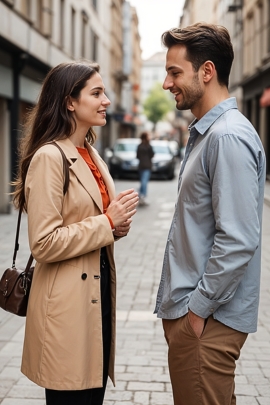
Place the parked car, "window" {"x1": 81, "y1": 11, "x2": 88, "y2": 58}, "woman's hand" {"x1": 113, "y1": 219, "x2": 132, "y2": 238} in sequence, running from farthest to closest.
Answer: "window" {"x1": 81, "y1": 11, "x2": 88, "y2": 58}, the parked car, "woman's hand" {"x1": 113, "y1": 219, "x2": 132, "y2": 238}

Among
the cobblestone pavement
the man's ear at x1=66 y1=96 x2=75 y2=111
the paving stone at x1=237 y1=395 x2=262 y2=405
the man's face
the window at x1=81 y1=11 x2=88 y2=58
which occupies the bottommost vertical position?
the cobblestone pavement

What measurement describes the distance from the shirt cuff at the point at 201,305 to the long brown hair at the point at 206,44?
818 millimetres

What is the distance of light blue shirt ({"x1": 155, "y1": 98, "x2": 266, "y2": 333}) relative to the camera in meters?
2.23

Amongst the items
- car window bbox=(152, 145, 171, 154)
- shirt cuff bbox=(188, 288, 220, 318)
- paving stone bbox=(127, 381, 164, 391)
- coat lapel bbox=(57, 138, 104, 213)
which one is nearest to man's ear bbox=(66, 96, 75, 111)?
coat lapel bbox=(57, 138, 104, 213)

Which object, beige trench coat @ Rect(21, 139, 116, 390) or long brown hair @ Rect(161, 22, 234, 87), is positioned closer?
long brown hair @ Rect(161, 22, 234, 87)

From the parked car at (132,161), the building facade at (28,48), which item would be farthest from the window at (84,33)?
the parked car at (132,161)

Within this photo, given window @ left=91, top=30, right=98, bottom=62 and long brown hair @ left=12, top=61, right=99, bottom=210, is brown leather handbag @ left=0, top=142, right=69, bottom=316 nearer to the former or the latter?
long brown hair @ left=12, top=61, right=99, bottom=210

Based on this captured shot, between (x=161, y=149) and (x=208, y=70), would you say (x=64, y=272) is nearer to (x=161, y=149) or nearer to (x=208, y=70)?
(x=208, y=70)

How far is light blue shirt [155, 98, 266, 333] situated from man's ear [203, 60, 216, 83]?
11 cm

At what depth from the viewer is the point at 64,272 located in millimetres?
2621

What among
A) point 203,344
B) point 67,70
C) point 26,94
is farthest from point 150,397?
point 26,94

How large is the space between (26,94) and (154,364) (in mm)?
13083

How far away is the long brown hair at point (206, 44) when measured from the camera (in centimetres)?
235

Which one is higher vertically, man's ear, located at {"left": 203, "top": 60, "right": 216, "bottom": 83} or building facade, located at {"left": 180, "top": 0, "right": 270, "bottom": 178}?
building facade, located at {"left": 180, "top": 0, "right": 270, "bottom": 178}
